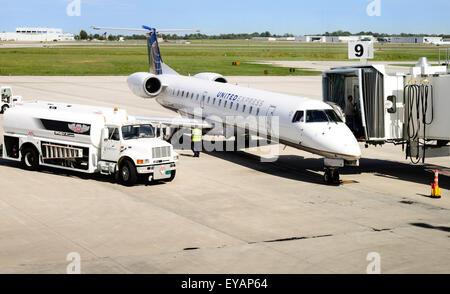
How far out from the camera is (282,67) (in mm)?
101500

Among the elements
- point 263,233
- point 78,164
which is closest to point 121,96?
point 78,164

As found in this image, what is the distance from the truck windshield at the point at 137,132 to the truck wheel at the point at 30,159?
13.7 feet

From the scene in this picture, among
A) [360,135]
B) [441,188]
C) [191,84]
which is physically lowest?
[441,188]

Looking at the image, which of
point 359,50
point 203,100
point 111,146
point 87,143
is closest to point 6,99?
point 203,100

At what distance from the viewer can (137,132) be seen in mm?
23922

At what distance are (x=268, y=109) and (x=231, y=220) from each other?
8.93 metres

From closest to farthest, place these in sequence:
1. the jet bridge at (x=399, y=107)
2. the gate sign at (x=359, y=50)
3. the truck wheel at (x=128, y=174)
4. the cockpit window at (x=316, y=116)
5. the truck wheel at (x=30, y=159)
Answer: the truck wheel at (x=128, y=174)
the cockpit window at (x=316, y=116)
the jet bridge at (x=399, y=107)
the truck wheel at (x=30, y=159)
the gate sign at (x=359, y=50)

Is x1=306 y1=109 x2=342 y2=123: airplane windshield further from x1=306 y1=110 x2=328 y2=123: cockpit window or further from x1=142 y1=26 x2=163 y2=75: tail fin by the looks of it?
x1=142 y1=26 x2=163 y2=75: tail fin

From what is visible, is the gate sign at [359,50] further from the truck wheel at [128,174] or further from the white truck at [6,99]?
the white truck at [6,99]

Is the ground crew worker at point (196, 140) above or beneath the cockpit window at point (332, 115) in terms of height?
beneath

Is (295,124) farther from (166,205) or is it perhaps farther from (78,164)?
(78,164)

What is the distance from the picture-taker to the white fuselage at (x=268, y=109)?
76.1ft

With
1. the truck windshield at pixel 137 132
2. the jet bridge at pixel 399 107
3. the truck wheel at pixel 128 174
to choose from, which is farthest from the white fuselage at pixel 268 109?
the truck wheel at pixel 128 174
